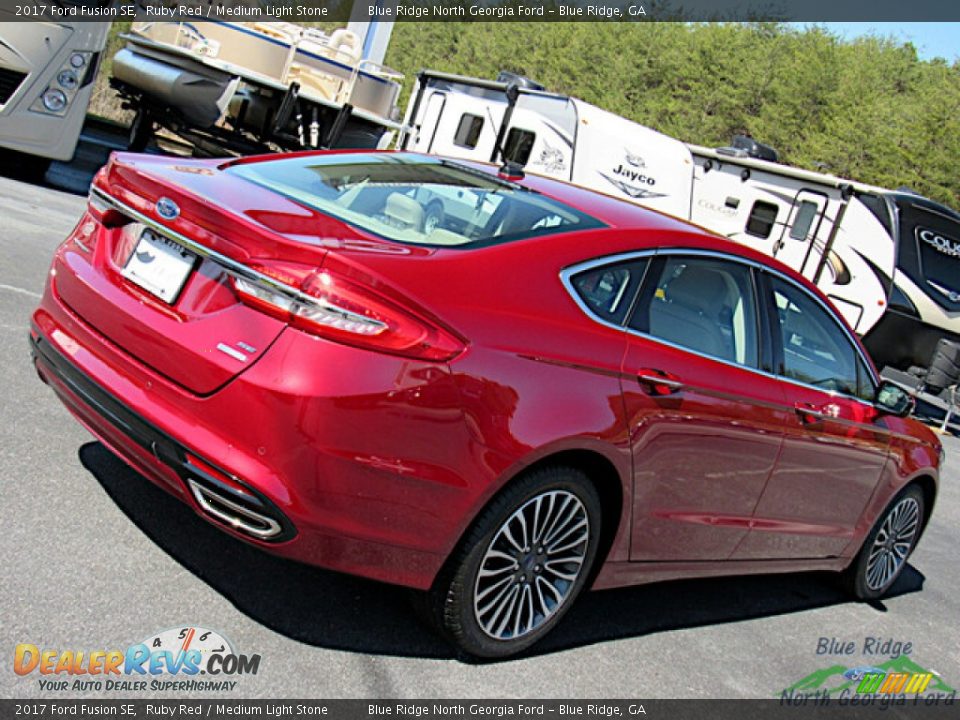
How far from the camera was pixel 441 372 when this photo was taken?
3.21m

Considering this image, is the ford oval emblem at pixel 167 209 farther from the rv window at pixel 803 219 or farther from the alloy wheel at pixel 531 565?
the rv window at pixel 803 219

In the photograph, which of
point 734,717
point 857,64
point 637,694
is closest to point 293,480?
point 637,694

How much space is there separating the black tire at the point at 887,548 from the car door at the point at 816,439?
34 centimetres

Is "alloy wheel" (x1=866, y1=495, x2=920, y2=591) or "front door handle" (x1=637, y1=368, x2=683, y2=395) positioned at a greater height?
"front door handle" (x1=637, y1=368, x2=683, y2=395)

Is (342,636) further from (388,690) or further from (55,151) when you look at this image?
(55,151)

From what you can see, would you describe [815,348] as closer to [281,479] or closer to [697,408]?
[697,408]

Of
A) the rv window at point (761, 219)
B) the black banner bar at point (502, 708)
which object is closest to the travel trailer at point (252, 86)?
the rv window at point (761, 219)

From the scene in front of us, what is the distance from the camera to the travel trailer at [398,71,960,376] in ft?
48.2

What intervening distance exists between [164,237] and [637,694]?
222 centimetres

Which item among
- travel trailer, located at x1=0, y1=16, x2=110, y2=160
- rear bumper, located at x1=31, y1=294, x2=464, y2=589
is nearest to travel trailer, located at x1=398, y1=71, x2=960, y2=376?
travel trailer, located at x1=0, y1=16, x2=110, y2=160

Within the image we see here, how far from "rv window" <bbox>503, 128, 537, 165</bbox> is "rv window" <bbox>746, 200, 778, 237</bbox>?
4377mm

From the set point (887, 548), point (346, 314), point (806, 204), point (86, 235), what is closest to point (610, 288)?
point (346, 314)

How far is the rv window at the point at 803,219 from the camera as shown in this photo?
1658 centimetres

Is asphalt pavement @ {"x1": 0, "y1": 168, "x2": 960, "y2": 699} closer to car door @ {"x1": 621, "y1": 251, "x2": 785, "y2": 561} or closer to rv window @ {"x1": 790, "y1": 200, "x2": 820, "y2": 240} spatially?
car door @ {"x1": 621, "y1": 251, "x2": 785, "y2": 561}
